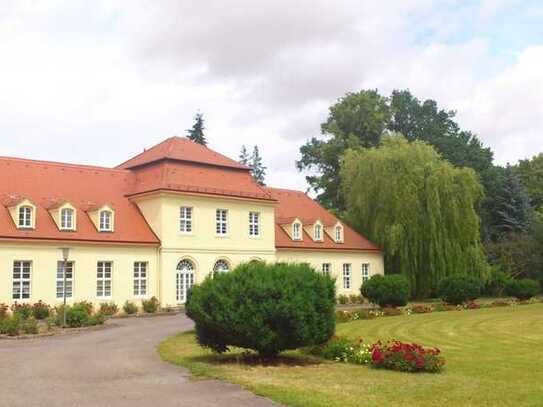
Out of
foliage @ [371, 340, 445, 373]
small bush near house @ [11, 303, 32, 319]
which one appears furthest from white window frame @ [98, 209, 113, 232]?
foliage @ [371, 340, 445, 373]

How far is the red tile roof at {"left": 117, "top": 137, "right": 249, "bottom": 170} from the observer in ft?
122

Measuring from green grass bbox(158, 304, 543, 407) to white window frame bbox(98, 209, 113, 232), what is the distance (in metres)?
13.0

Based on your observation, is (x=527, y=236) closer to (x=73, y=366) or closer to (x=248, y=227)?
(x=248, y=227)

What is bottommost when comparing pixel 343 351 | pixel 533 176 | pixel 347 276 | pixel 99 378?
pixel 99 378

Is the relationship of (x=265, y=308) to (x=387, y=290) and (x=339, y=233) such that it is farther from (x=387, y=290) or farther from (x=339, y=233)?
(x=339, y=233)

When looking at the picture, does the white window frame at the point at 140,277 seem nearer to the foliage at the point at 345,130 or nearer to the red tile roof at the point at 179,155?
the red tile roof at the point at 179,155

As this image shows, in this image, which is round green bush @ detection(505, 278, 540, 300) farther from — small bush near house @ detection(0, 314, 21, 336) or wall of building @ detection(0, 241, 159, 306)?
small bush near house @ detection(0, 314, 21, 336)

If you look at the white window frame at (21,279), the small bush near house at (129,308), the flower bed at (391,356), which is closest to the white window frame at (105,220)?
the small bush near house at (129,308)

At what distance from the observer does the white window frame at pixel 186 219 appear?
1411 inches

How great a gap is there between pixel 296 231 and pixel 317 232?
1741 millimetres

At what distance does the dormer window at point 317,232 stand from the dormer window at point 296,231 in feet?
3.73

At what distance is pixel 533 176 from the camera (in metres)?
70.2

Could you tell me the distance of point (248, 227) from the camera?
38.8 meters

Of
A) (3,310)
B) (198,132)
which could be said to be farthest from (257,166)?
(3,310)
